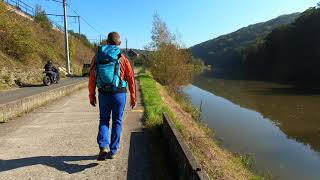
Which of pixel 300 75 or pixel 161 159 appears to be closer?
pixel 161 159

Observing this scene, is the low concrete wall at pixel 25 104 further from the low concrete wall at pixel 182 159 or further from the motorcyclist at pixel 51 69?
the motorcyclist at pixel 51 69

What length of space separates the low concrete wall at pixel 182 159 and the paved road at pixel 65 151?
1.26ft

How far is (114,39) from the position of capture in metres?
6.02

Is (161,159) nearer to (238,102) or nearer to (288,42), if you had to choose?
(238,102)

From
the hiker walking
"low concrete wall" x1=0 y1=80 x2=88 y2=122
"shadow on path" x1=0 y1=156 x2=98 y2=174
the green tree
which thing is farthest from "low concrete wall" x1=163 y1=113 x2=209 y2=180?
the green tree

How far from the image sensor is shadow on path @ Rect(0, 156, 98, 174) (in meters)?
5.84

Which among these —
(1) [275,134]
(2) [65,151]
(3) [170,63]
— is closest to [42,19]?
(3) [170,63]

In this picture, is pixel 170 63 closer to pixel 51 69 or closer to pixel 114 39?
pixel 51 69

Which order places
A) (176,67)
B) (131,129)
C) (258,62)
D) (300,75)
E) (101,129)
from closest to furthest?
(101,129)
(131,129)
(176,67)
(300,75)
(258,62)

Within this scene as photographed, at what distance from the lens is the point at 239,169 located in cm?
924

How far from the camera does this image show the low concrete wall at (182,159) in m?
4.69

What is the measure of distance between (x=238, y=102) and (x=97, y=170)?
26.7 meters

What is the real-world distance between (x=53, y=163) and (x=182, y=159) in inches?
73.6

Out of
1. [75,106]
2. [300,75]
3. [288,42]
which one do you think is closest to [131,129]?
[75,106]
